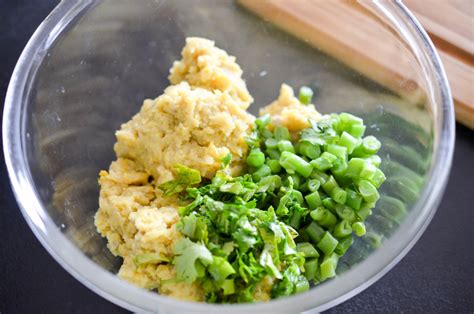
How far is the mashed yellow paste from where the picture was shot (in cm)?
176

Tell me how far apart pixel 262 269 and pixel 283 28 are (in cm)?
95

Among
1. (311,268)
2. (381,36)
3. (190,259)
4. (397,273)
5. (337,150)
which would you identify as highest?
(381,36)

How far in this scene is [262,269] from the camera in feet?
5.54

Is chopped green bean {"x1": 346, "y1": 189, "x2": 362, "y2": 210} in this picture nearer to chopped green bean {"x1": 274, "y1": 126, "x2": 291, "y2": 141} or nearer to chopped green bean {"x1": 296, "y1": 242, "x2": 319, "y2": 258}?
chopped green bean {"x1": 296, "y1": 242, "x2": 319, "y2": 258}

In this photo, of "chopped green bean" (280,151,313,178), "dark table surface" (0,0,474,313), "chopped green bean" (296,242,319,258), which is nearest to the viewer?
"chopped green bean" (296,242,319,258)

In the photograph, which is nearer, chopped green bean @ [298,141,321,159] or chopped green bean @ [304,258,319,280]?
chopped green bean @ [304,258,319,280]

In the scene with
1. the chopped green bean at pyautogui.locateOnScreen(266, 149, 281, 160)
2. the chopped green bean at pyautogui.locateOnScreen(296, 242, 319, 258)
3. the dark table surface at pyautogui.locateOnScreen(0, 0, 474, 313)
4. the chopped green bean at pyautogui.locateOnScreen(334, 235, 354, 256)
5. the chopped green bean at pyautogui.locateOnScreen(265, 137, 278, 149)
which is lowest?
the dark table surface at pyautogui.locateOnScreen(0, 0, 474, 313)

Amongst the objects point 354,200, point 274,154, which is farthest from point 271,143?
point 354,200

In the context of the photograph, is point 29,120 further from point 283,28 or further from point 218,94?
point 283,28

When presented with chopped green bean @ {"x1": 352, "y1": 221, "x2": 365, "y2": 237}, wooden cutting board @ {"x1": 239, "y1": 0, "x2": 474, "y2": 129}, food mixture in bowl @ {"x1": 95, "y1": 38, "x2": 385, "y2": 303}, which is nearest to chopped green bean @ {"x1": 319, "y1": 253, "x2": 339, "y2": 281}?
food mixture in bowl @ {"x1": 95, "y1": 38, "x2": 385, "y2": 303}

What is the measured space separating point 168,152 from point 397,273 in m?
0.83

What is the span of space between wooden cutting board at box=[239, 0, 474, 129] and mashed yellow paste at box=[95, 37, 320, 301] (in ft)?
0.87

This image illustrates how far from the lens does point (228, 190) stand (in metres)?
1.83

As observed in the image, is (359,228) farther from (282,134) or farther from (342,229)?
(282,134)
